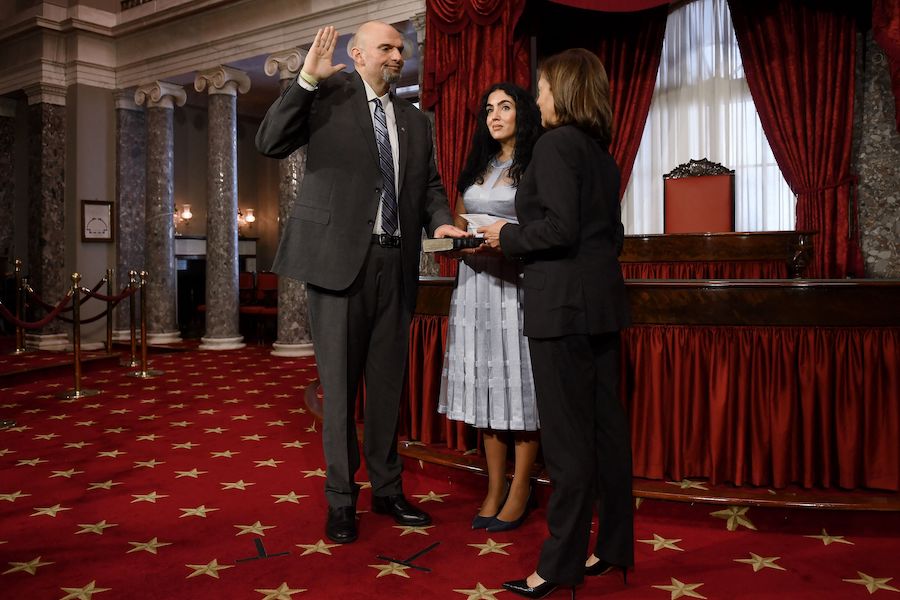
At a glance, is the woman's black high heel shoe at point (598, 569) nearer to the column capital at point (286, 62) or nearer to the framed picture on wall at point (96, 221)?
the column capital at point (286, 62)

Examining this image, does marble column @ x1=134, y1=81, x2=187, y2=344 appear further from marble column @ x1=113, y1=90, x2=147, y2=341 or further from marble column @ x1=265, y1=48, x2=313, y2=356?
marble column @ x1=265, y1=48, x2=313, y2=356

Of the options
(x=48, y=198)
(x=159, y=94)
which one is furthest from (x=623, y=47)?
(x=48, y=198)

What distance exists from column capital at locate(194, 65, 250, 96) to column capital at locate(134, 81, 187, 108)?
615mm

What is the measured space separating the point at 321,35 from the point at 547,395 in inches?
52.8

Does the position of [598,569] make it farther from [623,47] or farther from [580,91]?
[623,47]

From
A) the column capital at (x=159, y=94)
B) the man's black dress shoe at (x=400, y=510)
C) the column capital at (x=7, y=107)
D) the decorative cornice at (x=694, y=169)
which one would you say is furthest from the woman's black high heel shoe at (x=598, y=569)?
the column capital at (x=7, y=107)

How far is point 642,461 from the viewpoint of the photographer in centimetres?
293

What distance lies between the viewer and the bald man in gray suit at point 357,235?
8.10ft

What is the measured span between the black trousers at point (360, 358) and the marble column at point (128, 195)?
8.27 m

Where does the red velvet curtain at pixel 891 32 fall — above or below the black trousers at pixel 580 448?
above

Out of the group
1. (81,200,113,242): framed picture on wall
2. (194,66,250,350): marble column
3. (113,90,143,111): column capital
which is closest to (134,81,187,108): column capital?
(113,90,143,111): column capital

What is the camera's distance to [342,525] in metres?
2.55

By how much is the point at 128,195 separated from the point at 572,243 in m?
9.50

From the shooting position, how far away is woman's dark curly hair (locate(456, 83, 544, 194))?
2584 mm
